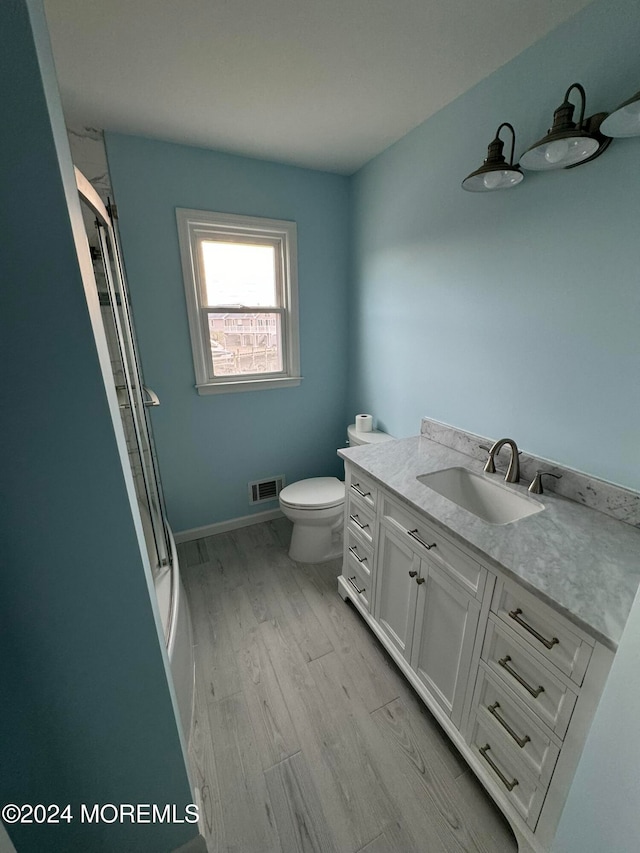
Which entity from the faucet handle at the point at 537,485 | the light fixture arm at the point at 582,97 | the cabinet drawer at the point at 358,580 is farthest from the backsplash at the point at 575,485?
the light fixture arm at the point at 582,97

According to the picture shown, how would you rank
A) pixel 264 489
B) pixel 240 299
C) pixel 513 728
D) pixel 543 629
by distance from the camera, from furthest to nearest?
pixel 264 489
pixel 240 299
pixel 513 728
pixel 543 629

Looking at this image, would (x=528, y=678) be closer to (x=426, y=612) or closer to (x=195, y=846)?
(x=426, y=612)

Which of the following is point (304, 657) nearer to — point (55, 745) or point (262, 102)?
point (55, 745)

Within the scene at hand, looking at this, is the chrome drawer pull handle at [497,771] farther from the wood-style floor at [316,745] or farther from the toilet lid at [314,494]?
the toilet lid at [314,494]

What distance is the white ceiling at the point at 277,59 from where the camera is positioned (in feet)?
3.61

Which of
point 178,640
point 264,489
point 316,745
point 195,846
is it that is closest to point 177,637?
point 178,640

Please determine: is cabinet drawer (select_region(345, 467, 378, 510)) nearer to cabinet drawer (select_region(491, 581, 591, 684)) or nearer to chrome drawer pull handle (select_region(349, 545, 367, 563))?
chrome drawer pull handle (select_region(349, 545, 367, 563))

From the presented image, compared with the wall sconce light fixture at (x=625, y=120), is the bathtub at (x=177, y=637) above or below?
below

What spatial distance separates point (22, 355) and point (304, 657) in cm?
166

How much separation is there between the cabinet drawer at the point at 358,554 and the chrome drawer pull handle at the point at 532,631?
74 cm

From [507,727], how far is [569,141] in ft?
5.90

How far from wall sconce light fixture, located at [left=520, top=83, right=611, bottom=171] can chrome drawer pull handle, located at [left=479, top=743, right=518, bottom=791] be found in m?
1.92

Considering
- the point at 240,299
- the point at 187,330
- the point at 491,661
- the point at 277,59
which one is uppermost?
the point at 277,59

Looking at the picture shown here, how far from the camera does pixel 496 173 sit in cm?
125
